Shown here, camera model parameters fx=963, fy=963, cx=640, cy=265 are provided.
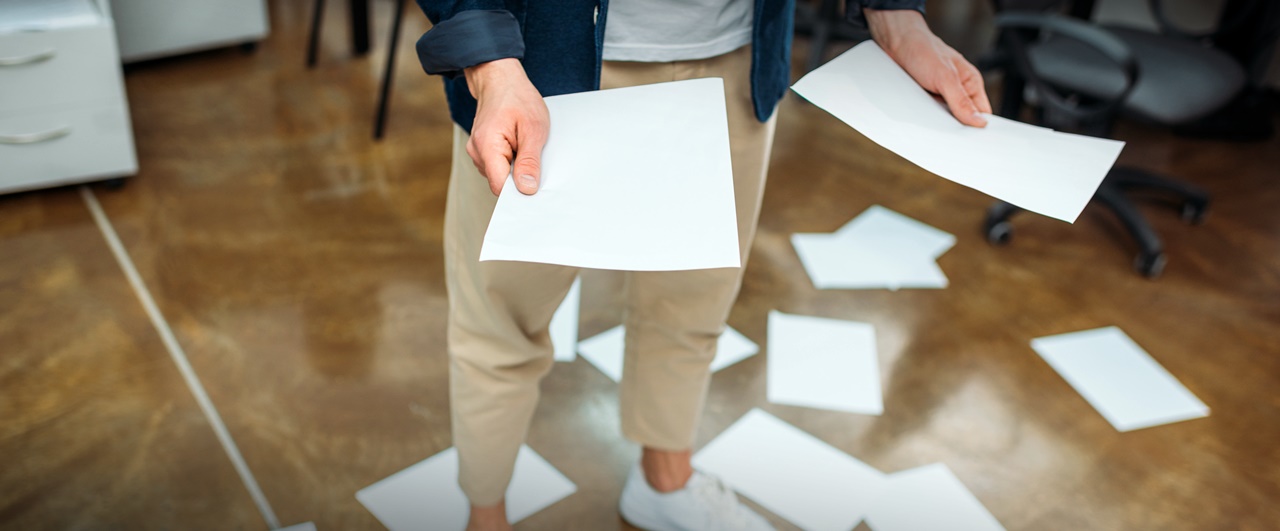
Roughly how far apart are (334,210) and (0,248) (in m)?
0.68

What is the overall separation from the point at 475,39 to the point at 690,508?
82 centimetres

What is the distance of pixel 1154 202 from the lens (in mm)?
2607

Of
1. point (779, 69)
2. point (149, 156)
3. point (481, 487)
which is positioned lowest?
point (149, 156)

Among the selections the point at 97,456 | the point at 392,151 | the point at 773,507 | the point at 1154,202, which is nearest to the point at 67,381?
the point at 97,456

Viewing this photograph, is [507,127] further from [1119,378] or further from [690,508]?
A: [1119,378]

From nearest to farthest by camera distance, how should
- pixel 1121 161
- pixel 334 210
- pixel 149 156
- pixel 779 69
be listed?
pixel 779 69 → pixel 334 210 → pixel 149 156 → pixel 1121 161

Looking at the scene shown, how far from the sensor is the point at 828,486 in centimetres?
159

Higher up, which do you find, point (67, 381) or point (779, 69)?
point (779, 69)

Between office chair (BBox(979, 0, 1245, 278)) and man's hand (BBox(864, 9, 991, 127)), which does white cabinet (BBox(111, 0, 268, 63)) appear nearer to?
office chair (BBox(979, 0, 1245, 278))

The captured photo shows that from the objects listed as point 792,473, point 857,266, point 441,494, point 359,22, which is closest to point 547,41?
point 441,494

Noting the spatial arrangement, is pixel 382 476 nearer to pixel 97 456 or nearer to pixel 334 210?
pixel 97 456

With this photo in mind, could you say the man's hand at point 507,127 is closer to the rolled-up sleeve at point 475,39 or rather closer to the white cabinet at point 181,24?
the rolled-up sleeve at point 475,39

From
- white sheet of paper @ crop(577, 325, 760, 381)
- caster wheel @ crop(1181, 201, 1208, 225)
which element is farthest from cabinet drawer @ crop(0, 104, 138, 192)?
caster wheel @ crop(1181, 201, 1208, 225)

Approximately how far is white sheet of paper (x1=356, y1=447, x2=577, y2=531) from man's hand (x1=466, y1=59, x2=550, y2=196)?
0.74 metres
